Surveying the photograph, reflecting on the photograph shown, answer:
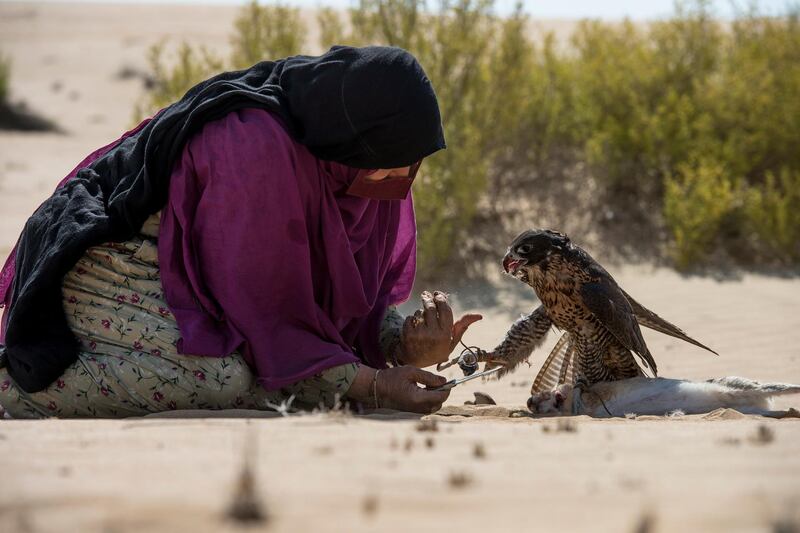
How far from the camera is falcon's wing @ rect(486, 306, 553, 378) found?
5320mm

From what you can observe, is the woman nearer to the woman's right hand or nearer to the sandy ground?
the woman's right hand

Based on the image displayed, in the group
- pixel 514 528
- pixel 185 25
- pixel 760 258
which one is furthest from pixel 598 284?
pixel 185 25

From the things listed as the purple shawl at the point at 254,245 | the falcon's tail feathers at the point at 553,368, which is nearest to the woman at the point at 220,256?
the purple shawl at the point at 254,245

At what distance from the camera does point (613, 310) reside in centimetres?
490

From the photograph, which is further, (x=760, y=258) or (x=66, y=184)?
(x=760, y=258)

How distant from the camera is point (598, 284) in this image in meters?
4.93

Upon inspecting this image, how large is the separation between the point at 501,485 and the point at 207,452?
0.91m

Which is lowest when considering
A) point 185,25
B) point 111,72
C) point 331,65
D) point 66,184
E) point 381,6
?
point 66,184

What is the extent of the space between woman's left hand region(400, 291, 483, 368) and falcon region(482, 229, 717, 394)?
32 centimetres

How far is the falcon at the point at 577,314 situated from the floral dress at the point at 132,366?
3.34 ft

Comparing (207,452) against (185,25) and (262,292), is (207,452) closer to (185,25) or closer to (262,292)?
(262,292)

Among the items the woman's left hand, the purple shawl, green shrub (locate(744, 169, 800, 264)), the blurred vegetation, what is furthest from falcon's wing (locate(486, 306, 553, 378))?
green shrub (locate(744, 169, 800, 264))

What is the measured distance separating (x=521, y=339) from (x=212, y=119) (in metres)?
1.87

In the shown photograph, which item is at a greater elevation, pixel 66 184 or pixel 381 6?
pixel 381 6
